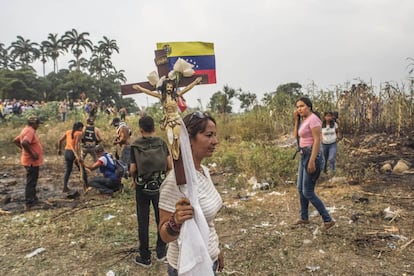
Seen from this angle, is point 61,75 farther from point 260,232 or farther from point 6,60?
point 260,232

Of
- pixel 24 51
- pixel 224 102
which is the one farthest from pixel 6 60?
pixel 224 102

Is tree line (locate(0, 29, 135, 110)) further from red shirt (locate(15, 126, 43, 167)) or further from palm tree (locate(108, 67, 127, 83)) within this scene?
red shirt (locate(15, 126, 43, 167))

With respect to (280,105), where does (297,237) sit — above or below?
below

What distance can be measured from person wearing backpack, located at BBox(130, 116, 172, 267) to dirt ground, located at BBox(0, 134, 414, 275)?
0.29 meters

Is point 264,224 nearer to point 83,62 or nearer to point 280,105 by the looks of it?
point 280,105

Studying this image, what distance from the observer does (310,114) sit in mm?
3926

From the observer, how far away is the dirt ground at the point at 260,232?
3428mm

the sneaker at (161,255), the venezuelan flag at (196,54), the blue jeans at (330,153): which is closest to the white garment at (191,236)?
the venezuelan flag at (196,54)

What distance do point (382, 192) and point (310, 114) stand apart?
2497mm

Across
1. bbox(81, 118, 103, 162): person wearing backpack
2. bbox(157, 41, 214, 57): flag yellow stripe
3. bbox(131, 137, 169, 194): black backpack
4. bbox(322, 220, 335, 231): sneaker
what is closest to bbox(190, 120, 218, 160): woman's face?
bbox(157, 41, 214, 57): flag yellow stripe

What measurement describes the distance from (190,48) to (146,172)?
1.91 meters

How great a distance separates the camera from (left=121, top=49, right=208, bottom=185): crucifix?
149cm

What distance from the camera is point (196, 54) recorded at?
1750 mm

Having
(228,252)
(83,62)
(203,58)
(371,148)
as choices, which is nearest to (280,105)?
(371,148)
